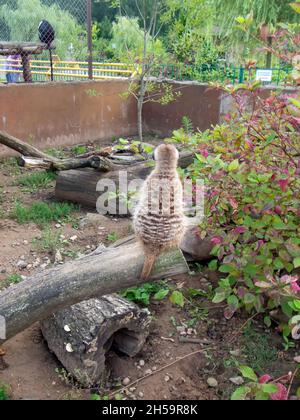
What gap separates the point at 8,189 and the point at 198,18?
11.0ft

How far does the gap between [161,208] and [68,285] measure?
604 mm

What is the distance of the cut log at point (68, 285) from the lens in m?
2.12

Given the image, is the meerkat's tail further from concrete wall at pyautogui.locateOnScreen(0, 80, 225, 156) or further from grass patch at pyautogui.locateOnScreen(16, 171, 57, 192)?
concrete wall at pyautogui.locateOnScreen(0, 80, 225, 156)

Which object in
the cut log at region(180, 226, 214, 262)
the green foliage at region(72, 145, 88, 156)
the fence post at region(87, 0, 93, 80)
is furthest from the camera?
the fence post at region(87, 0, 93, 80)

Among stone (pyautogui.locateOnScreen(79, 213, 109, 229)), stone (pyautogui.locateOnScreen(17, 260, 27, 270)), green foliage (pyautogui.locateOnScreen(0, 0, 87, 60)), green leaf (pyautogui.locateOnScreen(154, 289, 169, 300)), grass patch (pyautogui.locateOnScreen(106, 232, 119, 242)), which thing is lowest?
stone (pyautogui.locateOnScreen(17, 260, 27, 270))

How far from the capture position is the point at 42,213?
174 inches

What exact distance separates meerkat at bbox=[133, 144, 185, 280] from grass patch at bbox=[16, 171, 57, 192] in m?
3.46

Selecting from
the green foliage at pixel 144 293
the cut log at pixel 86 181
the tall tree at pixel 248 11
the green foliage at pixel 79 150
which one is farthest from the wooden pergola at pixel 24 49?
the tall tree at pixel 248 11

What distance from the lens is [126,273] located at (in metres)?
2.20

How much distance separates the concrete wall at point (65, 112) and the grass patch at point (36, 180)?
3.58ft

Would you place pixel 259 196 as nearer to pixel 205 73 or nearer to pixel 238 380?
pixel 238 380

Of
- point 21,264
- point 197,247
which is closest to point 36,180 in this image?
point 21,264

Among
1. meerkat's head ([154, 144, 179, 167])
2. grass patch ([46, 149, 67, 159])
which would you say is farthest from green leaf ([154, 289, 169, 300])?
grass patch ([46, 149, 67, 159])

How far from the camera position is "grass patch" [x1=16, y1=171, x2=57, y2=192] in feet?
17.5
